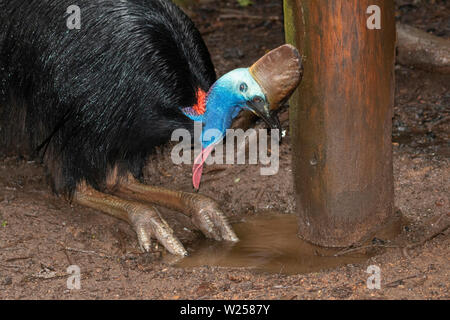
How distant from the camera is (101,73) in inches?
135

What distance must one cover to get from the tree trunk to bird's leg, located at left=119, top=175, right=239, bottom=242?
461mm

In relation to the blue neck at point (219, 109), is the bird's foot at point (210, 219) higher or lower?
lower

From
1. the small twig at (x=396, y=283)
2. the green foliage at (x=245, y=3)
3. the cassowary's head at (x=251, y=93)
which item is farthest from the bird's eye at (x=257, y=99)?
the green foliage at (x=245, y=3)

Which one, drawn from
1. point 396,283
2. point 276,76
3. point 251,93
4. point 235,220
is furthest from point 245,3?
point 396,283

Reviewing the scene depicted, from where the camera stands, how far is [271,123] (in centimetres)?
321

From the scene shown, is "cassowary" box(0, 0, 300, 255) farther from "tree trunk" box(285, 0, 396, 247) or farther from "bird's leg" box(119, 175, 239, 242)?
"tree trunk" box(285, 0, 396, 247)

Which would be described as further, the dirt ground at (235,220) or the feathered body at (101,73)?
the feathered body at (101,73)

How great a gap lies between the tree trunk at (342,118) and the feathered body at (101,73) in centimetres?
62

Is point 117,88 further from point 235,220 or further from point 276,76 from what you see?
point 235,220

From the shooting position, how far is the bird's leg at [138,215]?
3512 millimetres

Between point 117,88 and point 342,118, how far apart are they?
103cm

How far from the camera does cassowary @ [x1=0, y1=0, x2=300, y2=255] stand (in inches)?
135

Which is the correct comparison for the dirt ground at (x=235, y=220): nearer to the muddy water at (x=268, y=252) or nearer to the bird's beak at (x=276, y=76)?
the muddy water at (x=268, y=252)

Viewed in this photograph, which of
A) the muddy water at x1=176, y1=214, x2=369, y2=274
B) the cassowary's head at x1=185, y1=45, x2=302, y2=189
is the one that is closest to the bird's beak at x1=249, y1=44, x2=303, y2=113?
the cassowary's head at x1=185, y1=45, x2=302, y2=189
